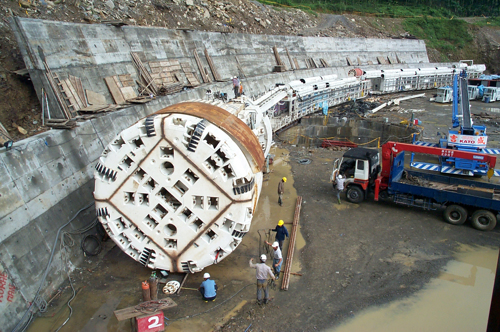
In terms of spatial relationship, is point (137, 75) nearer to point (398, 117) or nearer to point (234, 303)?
point (234, 303)

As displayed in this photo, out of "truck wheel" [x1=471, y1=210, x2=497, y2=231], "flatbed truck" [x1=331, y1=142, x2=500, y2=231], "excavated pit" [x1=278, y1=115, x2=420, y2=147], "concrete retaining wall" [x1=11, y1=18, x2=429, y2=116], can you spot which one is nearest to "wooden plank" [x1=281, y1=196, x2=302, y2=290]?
"flatbed truck" [x1=331, y1=142, x2=500, y2=231]

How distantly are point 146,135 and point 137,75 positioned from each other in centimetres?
1002

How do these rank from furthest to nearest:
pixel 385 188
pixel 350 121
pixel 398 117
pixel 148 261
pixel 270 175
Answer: pixel 398 117, pixel 350 121, pixel 270 175, pixel 385 188, pixel 148 261

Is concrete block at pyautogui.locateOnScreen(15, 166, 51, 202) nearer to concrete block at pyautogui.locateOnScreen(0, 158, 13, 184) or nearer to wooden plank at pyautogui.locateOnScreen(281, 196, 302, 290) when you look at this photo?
concrete block at pyautogui.locateOnScreen(0, 158, 13, 184)

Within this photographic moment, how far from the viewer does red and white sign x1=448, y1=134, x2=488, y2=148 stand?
1455cm

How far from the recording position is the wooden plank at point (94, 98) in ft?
41.3

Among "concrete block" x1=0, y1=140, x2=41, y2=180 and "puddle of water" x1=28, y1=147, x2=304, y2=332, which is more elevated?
"concrete block" x1=0, y1=140, x2=41, y2=180

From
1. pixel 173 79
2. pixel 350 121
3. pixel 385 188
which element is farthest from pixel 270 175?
pixel 350 121

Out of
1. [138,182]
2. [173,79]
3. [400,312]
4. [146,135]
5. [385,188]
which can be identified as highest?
[173,79]

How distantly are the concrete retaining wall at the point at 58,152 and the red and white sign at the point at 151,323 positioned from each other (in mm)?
2588

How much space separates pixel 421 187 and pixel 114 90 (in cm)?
1271

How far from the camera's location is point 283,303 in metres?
7.51

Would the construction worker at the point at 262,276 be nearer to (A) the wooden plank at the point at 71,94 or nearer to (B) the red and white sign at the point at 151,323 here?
(B) the red and white sign at the point at 151,323

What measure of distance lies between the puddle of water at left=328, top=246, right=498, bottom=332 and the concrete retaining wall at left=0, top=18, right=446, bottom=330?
22.0 feet
